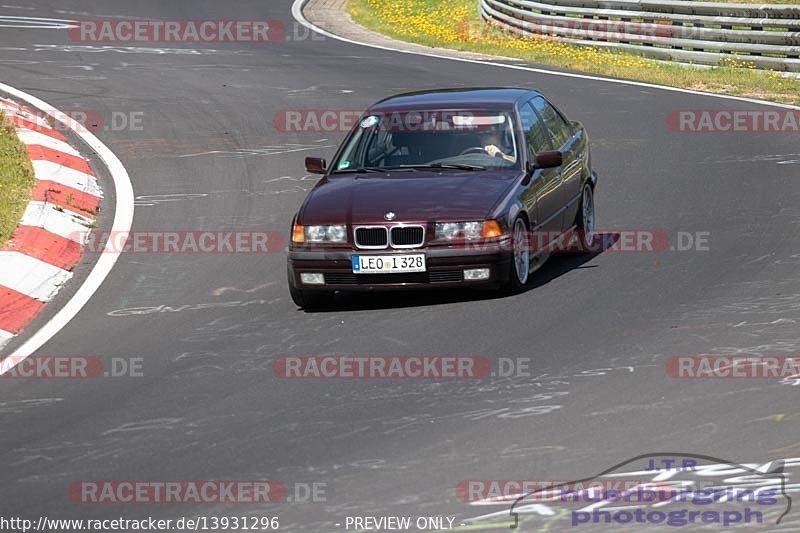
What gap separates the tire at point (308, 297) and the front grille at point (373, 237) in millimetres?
474

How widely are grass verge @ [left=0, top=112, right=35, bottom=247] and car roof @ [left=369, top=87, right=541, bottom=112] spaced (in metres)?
3.40

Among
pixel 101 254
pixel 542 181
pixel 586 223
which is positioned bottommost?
pixel 101 254

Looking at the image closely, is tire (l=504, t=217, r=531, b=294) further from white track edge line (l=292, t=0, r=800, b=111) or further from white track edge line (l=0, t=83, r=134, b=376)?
white track edge line (l=292, t=0, r=800, b=111)

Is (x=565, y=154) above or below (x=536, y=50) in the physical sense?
above

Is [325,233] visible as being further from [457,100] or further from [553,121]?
[553,121]

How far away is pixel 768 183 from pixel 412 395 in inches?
308

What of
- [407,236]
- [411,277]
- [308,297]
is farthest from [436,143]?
[308,297]

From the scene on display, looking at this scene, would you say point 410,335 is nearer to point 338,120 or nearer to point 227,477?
point 227,477

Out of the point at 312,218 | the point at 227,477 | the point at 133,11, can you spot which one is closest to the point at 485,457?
the point at 227,477

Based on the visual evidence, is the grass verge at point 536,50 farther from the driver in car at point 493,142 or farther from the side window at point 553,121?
the driver in car at point 493,142

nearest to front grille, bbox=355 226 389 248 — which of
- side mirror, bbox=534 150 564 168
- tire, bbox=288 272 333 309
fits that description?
tire, bbox=288 272 333 309

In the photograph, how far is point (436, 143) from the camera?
11492 mm

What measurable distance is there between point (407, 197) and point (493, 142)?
1196mm

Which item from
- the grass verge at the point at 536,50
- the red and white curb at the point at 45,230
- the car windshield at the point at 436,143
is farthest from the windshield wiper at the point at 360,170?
the grass verge at the point at 536,50
